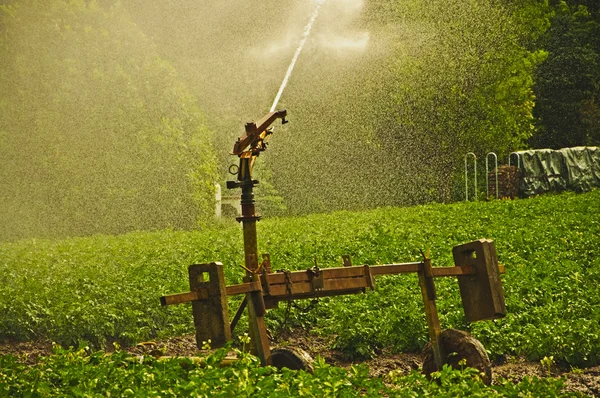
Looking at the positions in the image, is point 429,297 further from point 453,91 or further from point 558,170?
point 453,91

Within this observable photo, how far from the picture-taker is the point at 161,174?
96.1 ft

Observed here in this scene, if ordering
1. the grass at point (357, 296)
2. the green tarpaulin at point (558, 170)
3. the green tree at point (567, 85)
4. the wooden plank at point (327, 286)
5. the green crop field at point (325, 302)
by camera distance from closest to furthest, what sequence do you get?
1. the green crop field at point (325, 302)
2. the wooden plank at point (327, 286)
3. the grass at point (357, 296)
4. the green tarpaulin at point (558, 170)
5. the green tree at point (567, 85)

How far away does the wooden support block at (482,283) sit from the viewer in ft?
23.5

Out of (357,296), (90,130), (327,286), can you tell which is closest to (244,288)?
(327,286)

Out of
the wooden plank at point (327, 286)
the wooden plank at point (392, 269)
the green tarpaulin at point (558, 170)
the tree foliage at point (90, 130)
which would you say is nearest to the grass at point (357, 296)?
the wooden plank at point (392, 269)

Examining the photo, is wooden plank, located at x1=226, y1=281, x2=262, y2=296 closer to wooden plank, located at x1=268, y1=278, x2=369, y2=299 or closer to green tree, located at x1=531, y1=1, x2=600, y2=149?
wooden plank, located at x1=268, y1=278, x2=369, y2=299

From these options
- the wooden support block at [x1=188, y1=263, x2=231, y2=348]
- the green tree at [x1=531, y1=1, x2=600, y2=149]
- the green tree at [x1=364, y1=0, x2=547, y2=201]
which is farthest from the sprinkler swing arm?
the green tree at [x1=531, y1=1, x2=600, y2=149]

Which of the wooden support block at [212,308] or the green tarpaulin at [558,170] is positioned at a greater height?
the green tarpaulin at [558,170]

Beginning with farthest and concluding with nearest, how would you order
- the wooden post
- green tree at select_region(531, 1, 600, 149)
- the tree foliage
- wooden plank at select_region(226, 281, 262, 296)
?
green tree at select_region(531, 1, 600, 149), the tree foliage, the wooden post, wooden plank at select_region(226, 281, 262, 296)

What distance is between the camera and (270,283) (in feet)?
21.9

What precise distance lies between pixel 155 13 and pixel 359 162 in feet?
39.2

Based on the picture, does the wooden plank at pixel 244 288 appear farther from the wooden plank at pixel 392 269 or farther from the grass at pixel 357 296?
the grass at pixel 357 296

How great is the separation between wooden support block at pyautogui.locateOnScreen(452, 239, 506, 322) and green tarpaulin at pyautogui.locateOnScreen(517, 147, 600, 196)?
2916cm

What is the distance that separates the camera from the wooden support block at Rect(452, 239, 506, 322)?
716 centimetres
